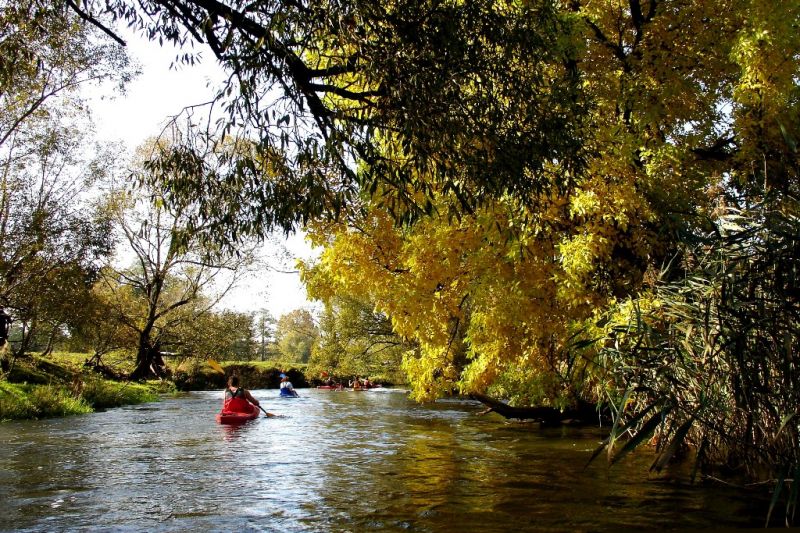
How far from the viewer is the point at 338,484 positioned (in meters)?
9.51

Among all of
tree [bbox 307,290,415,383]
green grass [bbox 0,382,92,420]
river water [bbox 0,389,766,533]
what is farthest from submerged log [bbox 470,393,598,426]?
tree [bbox 307,290,415,383]

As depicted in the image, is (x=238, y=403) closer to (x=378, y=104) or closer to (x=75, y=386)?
(x=75, y=386)

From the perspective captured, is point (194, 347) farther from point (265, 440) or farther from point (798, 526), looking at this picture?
point (798, 526)

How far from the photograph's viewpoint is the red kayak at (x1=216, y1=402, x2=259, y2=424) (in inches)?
764

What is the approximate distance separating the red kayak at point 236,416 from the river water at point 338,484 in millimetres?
2868

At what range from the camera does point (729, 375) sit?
7.62m

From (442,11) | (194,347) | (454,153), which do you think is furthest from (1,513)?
(194,347)

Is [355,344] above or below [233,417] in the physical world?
above

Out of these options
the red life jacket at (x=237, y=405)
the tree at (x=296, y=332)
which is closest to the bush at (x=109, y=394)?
the red life jacket at (x=237, y=405)

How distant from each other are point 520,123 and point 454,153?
1.54m

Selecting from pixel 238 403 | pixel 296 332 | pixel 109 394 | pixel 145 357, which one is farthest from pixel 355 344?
pixel 296 332

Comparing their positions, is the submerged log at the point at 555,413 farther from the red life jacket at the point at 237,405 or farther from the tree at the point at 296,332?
the tree at the point at 296,332

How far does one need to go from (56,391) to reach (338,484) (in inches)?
634

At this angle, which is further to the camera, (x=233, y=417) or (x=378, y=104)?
(x=233, y=417)
